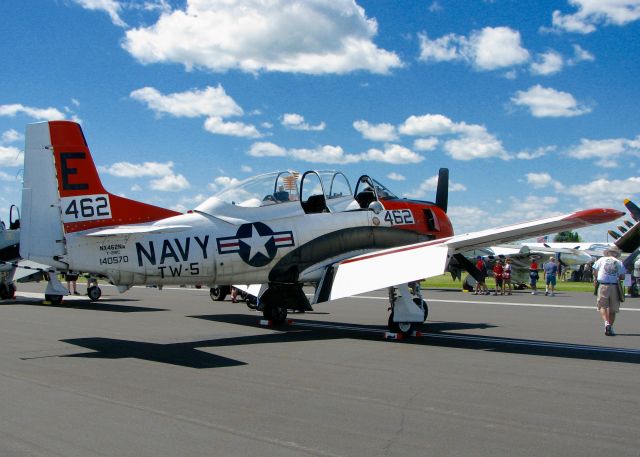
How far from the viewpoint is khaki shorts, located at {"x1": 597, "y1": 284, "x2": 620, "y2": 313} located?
1243 cm

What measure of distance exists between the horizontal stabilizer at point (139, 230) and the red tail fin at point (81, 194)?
356mm

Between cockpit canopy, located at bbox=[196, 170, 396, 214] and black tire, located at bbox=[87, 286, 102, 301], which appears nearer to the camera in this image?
cockpit canopy, located at bbox=[196, 170, 396, 214]

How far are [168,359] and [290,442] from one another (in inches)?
188

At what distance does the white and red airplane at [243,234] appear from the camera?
10594 mm

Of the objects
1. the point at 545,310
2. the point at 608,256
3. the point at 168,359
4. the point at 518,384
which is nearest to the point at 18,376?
the point at 168,359

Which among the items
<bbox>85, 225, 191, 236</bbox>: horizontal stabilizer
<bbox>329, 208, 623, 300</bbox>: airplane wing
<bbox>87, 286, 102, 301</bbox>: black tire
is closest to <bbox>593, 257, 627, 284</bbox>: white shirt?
<bbox>329, 208, 623, 300</bbox>: airplane wing

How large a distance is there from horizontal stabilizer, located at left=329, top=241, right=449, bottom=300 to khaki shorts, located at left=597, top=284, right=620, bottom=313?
13.2 ft

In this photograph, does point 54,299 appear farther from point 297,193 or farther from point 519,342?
point 519,342

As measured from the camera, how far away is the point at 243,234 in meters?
11.8

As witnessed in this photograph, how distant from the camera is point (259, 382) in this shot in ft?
24.1

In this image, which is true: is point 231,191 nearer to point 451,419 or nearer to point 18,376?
point 18,376

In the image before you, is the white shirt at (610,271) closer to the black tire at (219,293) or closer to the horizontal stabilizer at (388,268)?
the horizontal stabilizer at (388,268)

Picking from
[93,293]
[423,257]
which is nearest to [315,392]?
[423,257]

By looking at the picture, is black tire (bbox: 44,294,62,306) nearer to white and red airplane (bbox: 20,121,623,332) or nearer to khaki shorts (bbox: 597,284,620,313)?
white and red airplane (bbox: 20,121,623,332)
